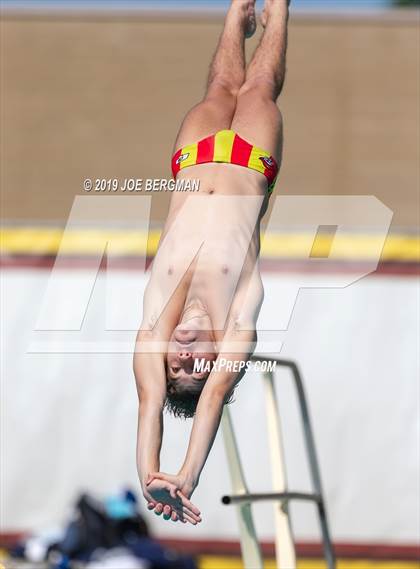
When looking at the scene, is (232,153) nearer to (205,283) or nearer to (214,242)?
(214,242)

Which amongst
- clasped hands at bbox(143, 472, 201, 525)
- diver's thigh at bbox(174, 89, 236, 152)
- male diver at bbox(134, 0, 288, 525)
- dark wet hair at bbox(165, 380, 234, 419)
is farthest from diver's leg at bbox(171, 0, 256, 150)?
clasped hands at bbox(143, 472, 201, 525)

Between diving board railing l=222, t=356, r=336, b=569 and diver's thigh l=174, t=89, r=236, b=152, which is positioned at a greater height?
diver's thigh l=174, t=89, r=236, b=152

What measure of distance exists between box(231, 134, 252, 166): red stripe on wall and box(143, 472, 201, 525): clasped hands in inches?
34.0

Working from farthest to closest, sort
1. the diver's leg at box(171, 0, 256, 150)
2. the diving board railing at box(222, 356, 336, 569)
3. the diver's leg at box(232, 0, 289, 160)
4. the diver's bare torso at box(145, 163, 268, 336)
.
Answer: the diving board railing at box(222, 356, 336, 569)
the diver's leg at box(171, 0, 256, 150)
the diver's leg at box(232, 0, 289, 160)
the diver's bare torso at box(145, 163, 268, 336)

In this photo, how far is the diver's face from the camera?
3.09m

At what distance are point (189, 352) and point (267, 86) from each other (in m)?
0.87

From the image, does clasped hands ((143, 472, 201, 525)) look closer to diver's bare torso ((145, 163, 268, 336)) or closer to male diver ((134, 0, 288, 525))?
male diver ((134, 0, 288, 525))

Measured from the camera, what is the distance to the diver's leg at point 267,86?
10.8 feet

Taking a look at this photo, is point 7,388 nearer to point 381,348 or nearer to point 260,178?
point 381,348

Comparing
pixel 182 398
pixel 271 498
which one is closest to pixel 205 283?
pixel 182 398

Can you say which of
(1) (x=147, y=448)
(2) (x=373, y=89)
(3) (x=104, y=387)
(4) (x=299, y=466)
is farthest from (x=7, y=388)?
(2) (x=373, y=89)

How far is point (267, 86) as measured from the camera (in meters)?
3.47

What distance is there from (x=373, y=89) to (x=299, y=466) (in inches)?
133

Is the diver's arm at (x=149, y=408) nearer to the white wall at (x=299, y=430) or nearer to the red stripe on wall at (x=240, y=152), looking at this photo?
the red stripe on wall at (x=240, y=152)
